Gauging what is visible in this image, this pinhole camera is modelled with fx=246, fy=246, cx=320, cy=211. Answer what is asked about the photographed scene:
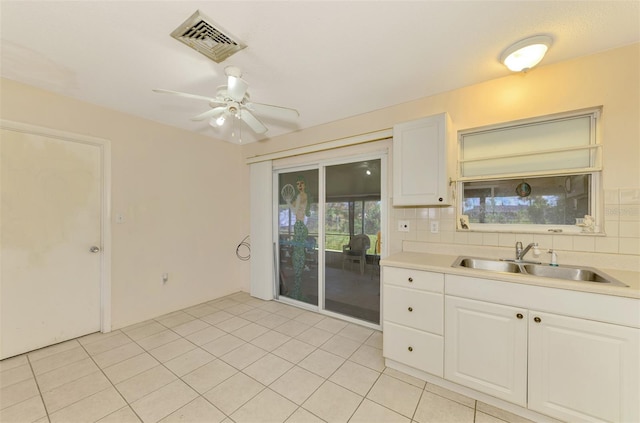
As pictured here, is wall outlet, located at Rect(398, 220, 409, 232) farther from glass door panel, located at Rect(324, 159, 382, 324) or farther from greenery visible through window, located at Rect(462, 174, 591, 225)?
greenery visible through window, located at Rect(462, 174, 591, 225)

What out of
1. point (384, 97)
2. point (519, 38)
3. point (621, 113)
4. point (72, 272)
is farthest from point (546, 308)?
point (72, 272)

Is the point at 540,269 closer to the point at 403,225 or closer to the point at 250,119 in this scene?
the point at 403,225

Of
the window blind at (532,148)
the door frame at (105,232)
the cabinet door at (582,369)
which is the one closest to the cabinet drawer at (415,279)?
the cabinet door at (582,369)

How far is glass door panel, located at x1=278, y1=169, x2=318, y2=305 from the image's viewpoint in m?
3.39

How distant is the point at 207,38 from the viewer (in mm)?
1647

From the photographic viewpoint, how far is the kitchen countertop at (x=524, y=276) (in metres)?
1.34

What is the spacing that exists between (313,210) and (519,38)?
252cm

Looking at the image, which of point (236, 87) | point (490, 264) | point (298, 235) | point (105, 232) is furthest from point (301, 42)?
point (105, 232)

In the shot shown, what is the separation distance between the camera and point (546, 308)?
4.91 feet

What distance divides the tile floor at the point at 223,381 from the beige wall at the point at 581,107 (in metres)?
1.31

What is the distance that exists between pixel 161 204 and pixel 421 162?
3.14m

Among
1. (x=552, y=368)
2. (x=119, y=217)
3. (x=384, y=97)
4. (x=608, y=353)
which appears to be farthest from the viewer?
(x=119, y=217)

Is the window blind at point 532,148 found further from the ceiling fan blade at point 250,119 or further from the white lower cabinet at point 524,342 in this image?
the ceiling fan blade at point 250,119

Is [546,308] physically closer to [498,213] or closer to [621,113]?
[498,213]
